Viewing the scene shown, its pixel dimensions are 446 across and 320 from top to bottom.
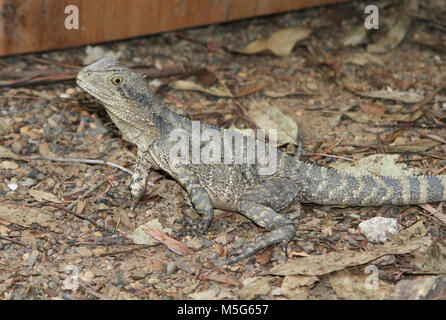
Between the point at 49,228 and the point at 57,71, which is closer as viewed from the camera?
the point at 49,228

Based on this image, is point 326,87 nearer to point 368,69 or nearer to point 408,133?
point 368,69

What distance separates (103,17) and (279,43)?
106 inches

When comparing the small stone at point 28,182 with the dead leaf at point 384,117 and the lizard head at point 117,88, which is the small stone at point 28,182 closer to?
the lizard head at point 117,88

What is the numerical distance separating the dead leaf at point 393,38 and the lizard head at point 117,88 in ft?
14.1

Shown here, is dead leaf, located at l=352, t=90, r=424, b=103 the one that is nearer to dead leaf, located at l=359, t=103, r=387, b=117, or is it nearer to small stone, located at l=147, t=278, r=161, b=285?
dead leaf, located at l=359, t=103, r=387, b=117

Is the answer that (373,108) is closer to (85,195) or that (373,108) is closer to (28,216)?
(85,195)

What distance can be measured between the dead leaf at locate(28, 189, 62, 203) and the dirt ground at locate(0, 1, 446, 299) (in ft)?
0.07

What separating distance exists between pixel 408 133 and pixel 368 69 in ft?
5.42

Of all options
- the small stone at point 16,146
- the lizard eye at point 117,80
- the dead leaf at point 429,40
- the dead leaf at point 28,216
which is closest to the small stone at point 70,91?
the small stone at point 16,146

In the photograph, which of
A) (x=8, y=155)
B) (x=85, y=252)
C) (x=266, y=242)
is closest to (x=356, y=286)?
(x=266, y=242)

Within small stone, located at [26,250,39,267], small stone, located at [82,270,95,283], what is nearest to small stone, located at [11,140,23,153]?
small stone, located at [26,250,39,267]

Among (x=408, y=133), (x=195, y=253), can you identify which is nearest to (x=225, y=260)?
(x=195, y=253)

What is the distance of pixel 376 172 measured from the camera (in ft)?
19.8

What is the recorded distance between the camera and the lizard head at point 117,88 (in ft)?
17.5
